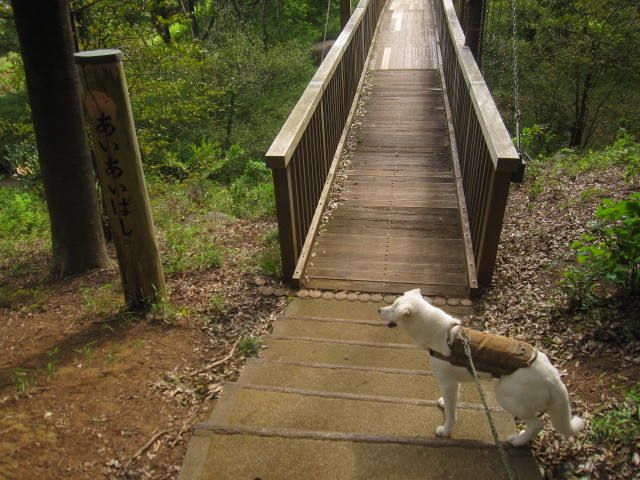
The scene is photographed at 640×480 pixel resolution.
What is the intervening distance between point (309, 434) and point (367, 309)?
183 cm

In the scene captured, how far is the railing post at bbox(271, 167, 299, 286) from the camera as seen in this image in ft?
13.3

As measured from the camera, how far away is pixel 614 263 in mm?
3355

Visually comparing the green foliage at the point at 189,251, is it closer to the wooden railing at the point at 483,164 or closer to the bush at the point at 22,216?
the wooden railing at the point at 483,164

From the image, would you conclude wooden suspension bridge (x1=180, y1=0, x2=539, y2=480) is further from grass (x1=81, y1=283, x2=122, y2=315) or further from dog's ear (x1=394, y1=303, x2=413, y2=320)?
grass (x1=81, y1=283, x2=122, y2=315)

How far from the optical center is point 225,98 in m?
15.7

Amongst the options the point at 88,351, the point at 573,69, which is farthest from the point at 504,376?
the point at 573,69

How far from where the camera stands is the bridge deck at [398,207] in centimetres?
479

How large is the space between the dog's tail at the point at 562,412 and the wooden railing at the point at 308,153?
254cm

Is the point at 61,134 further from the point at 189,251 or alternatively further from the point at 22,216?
the point at 22,216

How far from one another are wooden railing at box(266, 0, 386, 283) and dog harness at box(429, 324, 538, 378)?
2.12 meters

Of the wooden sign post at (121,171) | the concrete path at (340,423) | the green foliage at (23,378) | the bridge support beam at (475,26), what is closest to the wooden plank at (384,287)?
the concrete path at (340,423)

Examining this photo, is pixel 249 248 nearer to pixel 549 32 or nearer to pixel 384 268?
pixel 384 268

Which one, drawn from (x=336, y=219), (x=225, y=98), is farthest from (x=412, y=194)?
(x=225, y=98)

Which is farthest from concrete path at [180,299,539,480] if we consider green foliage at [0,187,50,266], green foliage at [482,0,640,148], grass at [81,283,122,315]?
green foliage at [482,0,640,148]
